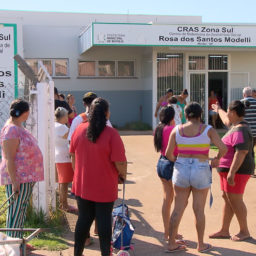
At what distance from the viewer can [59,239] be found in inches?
206

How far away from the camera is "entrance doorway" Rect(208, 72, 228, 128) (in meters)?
19.2

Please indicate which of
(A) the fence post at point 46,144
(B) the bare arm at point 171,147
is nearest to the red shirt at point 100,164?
(B) the bare arm at point 171,147

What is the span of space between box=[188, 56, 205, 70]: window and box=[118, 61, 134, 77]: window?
331 centimetres

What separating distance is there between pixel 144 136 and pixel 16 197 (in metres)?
11.7

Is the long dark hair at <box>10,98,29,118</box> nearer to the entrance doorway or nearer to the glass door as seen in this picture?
the glass door

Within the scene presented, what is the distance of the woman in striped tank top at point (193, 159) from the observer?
459cm

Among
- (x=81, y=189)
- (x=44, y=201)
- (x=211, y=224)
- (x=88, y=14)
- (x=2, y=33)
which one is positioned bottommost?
(x=211, y=224)

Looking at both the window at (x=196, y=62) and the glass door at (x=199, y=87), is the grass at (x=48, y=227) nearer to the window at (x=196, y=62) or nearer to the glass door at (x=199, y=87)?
the glass door at (x=199, y=87)

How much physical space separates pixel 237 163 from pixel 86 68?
1534 centimetres

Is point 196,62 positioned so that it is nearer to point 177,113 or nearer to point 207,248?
point 177,113

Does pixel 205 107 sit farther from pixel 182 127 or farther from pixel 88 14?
pixel 182 127

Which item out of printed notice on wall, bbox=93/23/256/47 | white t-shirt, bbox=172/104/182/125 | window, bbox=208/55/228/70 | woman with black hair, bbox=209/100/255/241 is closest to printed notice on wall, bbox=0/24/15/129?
woman with black hair, bbox=209/100/255/241

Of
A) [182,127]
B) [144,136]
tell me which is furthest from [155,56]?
[182,127]

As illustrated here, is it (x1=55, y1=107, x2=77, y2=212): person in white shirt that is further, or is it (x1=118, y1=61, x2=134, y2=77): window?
(x1=118, y1=61, x2=134, y2=77): window
